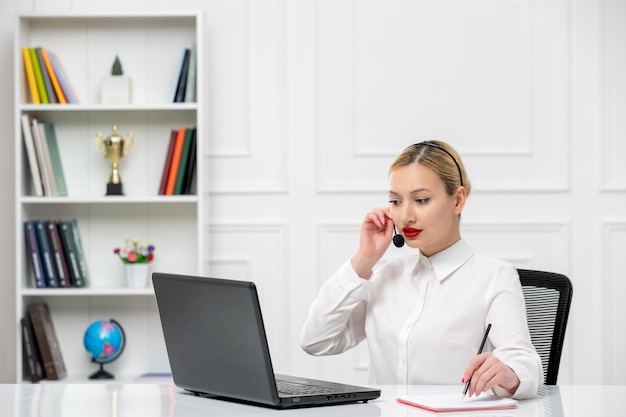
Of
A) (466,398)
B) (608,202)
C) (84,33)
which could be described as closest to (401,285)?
(466,398)

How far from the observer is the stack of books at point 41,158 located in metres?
3.53

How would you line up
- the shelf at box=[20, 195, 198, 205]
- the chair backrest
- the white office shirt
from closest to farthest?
1. the white office shirt
2. the chair backrest
3. the shelf at box=[20, 195, 198, 205]

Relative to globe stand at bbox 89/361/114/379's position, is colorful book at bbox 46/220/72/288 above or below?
above

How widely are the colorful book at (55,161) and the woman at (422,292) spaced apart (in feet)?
6.25

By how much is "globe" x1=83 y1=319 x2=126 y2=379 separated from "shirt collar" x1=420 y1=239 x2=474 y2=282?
1961mm

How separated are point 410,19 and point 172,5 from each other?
1008mm

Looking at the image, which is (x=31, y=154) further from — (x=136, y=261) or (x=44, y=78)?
(x=136, y=261)

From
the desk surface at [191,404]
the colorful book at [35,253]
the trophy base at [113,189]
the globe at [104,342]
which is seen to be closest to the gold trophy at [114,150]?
the trophy base at [113,189]

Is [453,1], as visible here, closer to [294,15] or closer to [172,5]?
[294,15]

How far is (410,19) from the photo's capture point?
12.0 feet

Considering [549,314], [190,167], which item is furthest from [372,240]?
[190,167]

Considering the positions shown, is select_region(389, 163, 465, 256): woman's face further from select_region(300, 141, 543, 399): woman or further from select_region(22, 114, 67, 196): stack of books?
select_region(22, 114, 67, 196): stack of books

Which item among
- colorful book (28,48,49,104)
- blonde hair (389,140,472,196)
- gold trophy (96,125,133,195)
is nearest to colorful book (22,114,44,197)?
colorful book (28,48,49,104)

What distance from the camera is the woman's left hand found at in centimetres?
151
